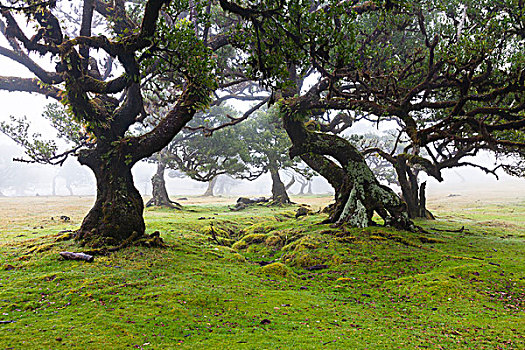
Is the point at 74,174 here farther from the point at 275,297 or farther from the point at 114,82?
the point at 275,297

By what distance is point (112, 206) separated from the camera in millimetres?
10391

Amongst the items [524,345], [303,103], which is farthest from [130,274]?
[303,103]

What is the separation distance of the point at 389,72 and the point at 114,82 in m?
11.0

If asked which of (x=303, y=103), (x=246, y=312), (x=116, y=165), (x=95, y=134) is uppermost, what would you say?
(x=303, y=103)

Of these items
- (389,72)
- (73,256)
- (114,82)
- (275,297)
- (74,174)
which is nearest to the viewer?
(275,297)

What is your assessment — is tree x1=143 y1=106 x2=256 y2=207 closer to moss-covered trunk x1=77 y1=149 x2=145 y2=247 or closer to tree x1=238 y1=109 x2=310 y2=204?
tree x1=238 y1=109 x2=310 y2=204

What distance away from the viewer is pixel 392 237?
1072 cm

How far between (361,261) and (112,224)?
8.75 m

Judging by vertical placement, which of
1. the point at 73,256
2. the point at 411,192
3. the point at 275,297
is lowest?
the point at 275,297

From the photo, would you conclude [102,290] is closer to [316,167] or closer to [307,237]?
[307,237]

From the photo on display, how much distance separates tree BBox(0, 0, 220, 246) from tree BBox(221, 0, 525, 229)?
7.81 ft

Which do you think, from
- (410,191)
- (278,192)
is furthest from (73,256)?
(278,192)

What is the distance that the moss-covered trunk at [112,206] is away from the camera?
1002cm

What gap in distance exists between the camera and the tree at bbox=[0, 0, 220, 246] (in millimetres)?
8766
